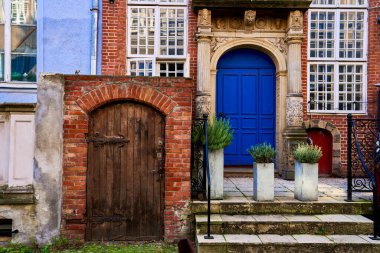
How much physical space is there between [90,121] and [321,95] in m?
5.93

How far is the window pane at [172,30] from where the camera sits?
8.90 meters

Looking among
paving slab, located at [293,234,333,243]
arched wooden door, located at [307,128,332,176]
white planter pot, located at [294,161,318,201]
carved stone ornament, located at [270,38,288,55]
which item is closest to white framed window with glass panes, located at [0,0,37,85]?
carved stone ornament, located at [270,38,288,55]

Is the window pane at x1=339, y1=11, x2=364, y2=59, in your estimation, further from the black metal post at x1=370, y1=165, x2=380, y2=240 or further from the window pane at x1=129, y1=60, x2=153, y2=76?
the window pane at x1=129, y1=60, x2=153, y2=76

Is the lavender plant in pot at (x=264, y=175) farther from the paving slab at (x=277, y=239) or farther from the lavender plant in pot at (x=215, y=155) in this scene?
the paving slab at (x=277, y=239)

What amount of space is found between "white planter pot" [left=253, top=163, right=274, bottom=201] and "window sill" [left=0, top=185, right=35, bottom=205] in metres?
3.42

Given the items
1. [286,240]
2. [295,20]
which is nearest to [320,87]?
[295,20]

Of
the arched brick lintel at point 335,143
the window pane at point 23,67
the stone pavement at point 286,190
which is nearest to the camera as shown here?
the stone pavement at point 286,190

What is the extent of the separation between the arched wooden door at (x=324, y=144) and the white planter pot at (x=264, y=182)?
3612 mm

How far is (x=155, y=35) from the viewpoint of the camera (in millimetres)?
8914

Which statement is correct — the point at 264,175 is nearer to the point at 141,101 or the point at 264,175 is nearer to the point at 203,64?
the point at 141,101

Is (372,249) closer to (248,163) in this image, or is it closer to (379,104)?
(248,163)

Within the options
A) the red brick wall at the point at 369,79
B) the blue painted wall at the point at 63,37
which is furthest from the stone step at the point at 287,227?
the blue painted wall at the point at 63,37

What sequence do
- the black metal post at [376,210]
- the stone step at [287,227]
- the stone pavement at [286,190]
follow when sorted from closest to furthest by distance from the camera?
the black metal post at [376,210] < the stone step at [287,227] < the stone pavement at [286,190]

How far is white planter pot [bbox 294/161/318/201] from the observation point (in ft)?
18.8
